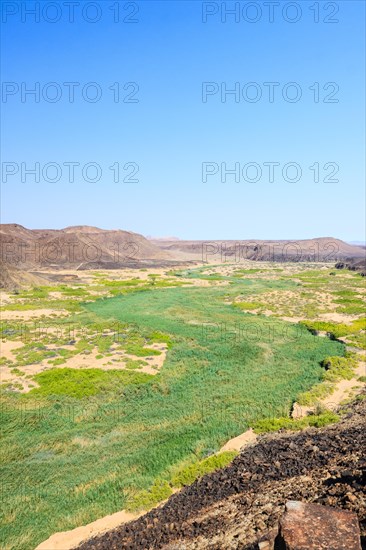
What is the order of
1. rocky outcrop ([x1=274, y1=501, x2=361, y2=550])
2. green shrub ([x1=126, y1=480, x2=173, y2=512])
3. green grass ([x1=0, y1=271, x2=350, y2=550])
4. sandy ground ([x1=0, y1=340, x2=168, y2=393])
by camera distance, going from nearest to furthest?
rocky outcrop ([x1=274, y1=501, x2=361, y2=550])
green shrub ([x1=126, y1=480, x2=173, y2=512])
green grass ([x1=0, y1=271, x2=350, y2=550])
sandy ground ([x1=0, y1=340, x2=168, y2=393])

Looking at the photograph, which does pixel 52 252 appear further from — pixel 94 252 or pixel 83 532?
pixel 83 532

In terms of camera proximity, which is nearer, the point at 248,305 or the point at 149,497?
the point at 149,497

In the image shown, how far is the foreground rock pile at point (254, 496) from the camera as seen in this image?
8.84 meters

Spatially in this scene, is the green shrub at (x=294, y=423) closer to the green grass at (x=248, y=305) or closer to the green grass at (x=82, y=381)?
the green grass at (x=82, y=381)

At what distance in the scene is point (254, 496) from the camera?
10.9 m

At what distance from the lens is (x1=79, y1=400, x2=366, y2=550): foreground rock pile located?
29.0 feet

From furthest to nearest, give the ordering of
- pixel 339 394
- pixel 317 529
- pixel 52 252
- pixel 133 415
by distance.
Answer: pixel 52 252
pixel 339 394
pixel 133 415
pixel 317 529

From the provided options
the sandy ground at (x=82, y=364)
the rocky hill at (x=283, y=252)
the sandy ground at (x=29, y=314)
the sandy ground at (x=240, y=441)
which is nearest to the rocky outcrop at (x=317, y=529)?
the sandy ground at (x=240, y=441)

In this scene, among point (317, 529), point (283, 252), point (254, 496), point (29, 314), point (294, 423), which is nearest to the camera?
point (317, 529)

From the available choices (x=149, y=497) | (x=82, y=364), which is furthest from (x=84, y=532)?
(x=82, y=364)

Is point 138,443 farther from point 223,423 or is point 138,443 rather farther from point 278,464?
point 278,464

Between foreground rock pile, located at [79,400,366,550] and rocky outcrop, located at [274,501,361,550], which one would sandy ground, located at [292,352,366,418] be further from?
rocky outcrop, located at [274,501,361,550]

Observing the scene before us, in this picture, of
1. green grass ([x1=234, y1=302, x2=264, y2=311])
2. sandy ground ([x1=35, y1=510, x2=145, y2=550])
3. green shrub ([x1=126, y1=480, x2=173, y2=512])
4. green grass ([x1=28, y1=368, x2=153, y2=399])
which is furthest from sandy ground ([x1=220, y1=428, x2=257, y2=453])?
green grass ([x1=234, y1=302, x2=264, y2=311])

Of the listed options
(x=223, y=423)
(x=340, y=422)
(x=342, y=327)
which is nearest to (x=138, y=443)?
(x=223, y=423)
